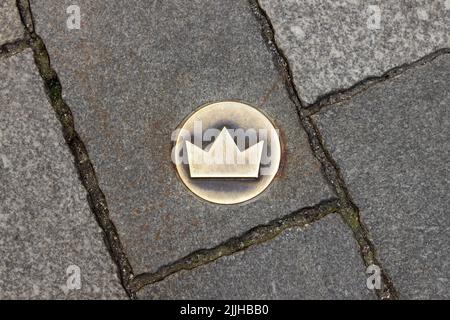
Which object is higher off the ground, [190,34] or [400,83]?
[190,34]

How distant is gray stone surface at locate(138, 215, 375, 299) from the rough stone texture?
225mm

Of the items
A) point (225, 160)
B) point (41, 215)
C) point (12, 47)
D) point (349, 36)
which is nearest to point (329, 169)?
point (225, 160)

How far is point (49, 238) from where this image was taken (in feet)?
6.06

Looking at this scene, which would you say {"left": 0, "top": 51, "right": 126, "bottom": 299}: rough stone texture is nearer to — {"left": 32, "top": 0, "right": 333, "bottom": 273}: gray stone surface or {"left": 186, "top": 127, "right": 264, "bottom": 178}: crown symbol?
{"left": 32, "top": 0, "right": 333, "bottom": 273}: gray stone surface

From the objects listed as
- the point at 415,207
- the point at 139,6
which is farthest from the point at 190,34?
the point at 415,207

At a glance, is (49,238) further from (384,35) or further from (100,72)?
(384,35)

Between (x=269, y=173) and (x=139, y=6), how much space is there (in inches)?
29.1

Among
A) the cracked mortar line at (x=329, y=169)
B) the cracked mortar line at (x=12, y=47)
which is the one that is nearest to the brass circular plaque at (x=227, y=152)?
the cracked mortar line at (x=329, y=169)

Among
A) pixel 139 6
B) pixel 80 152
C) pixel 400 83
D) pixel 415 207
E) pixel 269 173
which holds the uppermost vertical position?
pixel 139 6

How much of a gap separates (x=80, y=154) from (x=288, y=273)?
816 mm

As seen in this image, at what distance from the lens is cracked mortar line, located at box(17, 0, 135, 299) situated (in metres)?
1.84

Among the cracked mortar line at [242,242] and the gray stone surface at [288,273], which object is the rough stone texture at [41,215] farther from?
the gray stone surface at [288,273]

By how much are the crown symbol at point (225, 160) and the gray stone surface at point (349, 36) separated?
Answer: 28 cm

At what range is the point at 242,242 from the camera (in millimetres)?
1841
